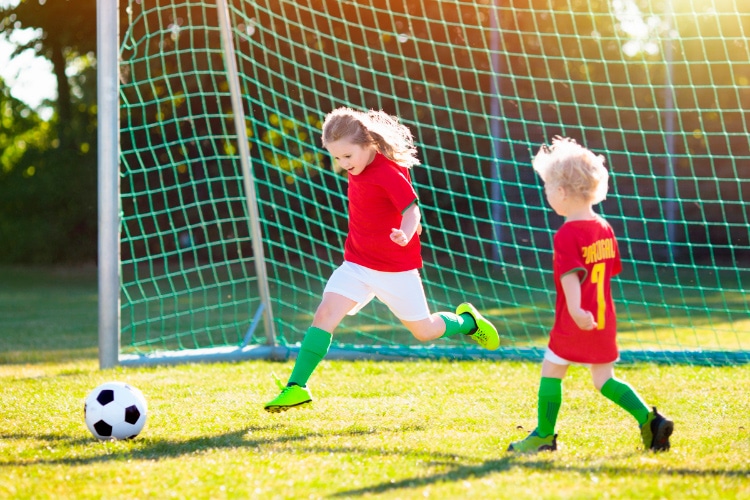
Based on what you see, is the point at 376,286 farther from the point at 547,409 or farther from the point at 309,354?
the point at 547,409

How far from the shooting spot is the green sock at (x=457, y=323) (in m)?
4.34

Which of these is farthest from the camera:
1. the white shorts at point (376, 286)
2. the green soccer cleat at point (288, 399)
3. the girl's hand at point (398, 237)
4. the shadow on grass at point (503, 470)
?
the white shorts at point (376, 286)

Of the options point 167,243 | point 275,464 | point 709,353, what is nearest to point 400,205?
point 275,464

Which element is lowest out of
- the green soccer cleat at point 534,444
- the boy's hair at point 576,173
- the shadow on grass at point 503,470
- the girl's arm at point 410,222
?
the shadow on grass at point 503,470

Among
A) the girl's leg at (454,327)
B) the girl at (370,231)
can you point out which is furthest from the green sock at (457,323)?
the girl at (370,231)

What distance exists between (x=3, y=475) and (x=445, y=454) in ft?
4.49

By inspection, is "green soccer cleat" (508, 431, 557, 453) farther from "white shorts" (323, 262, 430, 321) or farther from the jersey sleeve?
"white shorts" (323, 262, 430, 321)

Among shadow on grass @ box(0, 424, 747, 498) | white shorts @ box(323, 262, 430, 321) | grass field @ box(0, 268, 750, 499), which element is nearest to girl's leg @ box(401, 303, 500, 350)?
white shorts @ box(323, 262, 430, 321)

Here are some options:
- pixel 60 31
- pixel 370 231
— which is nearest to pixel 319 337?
pixel 370 231

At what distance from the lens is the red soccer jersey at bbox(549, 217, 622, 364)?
121 inches

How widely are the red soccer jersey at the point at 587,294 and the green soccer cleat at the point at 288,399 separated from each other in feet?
3.66

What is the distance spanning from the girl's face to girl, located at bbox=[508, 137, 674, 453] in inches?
36.2

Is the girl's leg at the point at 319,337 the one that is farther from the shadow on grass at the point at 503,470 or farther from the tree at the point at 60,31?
the tree at the point at 60,31

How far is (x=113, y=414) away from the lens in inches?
135
